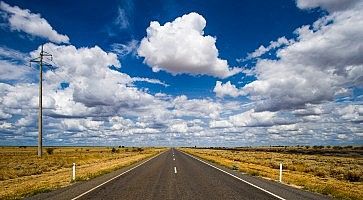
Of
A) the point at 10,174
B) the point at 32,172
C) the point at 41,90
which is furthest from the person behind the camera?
the point at 41,90

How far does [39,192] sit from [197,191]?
6417 millimetres

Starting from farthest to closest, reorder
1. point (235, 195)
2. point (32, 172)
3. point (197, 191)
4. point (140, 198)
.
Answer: point (32, 172) → point (197, 191) → point (235, 195) → point (140, 198)

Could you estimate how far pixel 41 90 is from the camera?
45.1m

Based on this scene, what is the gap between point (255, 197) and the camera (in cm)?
1119

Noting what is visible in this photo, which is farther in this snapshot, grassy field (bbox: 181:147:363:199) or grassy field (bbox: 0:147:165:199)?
grassy field (bbox: 0:147:165:199)

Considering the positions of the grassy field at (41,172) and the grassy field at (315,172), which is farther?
the grassy field at (41,172)

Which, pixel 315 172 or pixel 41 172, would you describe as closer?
pixel 315 172

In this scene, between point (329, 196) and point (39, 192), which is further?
point (39, 192)

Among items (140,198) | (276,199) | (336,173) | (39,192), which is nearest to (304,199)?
(276,199)

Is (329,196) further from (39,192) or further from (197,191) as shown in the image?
(39,192)

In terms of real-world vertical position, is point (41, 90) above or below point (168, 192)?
above

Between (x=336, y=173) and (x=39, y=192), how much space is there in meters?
24.1

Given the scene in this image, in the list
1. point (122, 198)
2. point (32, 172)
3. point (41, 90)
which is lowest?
point (32, 172)

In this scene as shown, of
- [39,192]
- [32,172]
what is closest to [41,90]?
[32,172]
